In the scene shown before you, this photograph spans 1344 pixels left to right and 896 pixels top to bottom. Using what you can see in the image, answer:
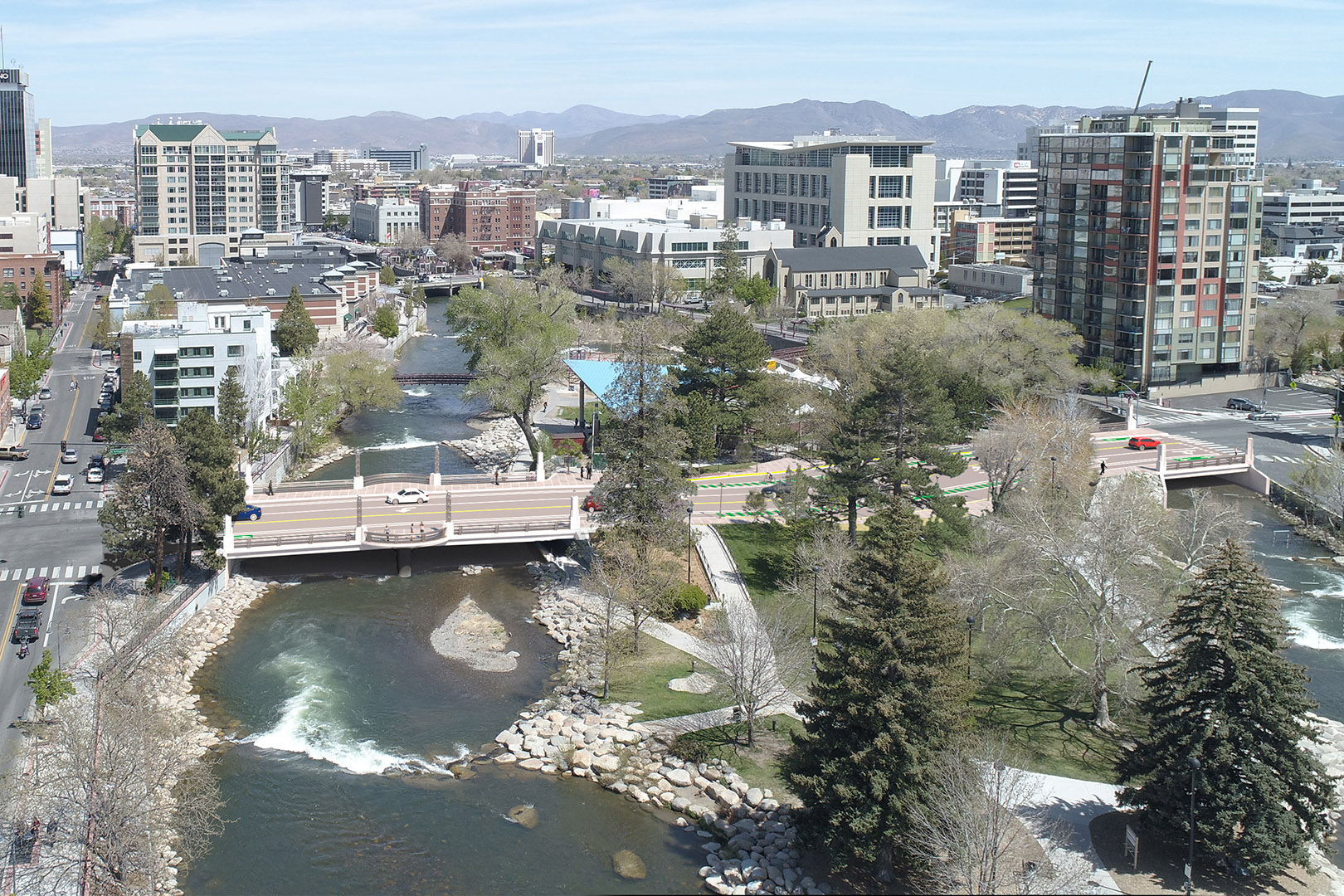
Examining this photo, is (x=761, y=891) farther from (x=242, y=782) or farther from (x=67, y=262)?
(x=67, y=262)

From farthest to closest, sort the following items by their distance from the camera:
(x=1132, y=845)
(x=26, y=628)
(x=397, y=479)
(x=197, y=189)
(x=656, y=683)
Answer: (x=197, y=189) → (x=397, y=479) → (x=26, y=628) → (x=656, y=683) → (x=1132, y=845)

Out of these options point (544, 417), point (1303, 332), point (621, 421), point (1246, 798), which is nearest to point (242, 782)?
point (621, 421)

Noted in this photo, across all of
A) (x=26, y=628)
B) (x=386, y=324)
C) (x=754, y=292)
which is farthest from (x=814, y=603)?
(x=386, y=324)

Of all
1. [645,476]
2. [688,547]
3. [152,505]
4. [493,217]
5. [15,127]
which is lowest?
[688,547]

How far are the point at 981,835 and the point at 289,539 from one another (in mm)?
25257

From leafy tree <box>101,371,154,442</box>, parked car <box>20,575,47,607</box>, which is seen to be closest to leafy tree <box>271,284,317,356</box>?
leafy tree <box>101,371,154,442</box>

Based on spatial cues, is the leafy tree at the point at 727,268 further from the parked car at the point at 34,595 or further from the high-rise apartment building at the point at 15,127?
the high-rise apartment building at the point at 15,127

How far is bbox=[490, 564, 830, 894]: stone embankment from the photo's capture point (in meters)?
24.3

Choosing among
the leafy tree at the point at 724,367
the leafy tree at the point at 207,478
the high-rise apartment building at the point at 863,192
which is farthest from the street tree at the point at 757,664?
the high-rise apartment building at the point at 863,192

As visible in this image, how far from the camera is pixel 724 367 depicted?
51094 millimetres

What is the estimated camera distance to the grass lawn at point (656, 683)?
31.3m

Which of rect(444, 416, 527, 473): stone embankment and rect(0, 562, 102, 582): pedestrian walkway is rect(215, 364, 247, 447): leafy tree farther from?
rect(0, 562, 102, 582): pedestrian walkway

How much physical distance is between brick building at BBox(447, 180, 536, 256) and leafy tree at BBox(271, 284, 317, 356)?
83.8m

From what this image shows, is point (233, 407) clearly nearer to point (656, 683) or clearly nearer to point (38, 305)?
point (656, 683)
